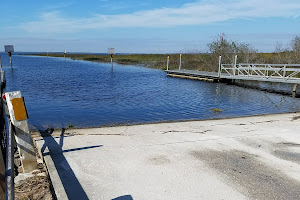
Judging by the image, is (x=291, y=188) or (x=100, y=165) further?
(x=100, y=165)

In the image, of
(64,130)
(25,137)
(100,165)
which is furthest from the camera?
(64,130)

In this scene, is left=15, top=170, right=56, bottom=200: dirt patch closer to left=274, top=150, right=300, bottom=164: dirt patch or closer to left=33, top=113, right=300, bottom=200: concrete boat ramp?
left=33, top=113, right=300, bottom=200: concrete boat ramp

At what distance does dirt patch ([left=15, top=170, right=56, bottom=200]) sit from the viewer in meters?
3.66

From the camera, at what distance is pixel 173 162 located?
5.07 meters

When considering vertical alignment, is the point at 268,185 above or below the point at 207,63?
below

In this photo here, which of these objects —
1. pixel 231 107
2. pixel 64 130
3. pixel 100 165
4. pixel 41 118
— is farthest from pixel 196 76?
pixel 100 165

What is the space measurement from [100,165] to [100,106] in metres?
9.01

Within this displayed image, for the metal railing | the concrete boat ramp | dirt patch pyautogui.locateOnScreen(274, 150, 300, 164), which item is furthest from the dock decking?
dirt patch pyautogui.locateOnScreen(274, 150, 300, 164)

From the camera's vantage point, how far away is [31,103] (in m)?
14.4

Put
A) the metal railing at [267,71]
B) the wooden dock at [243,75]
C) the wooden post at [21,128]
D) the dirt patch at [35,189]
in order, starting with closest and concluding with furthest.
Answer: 1. the dirt patch at [35,189]
2. the wooden post at [21,128]
3. the metal railing at [267,71]
4. the wooden dock at [243,75]

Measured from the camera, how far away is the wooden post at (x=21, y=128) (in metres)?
4.32

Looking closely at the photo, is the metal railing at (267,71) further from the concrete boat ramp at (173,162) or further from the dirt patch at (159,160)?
the dirt patch at (159,160)

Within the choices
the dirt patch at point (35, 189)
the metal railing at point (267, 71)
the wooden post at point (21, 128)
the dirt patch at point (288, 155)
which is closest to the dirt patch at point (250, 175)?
the dirt patch at point (288, 155)

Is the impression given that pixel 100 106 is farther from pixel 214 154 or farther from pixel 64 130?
pixel 214 154
